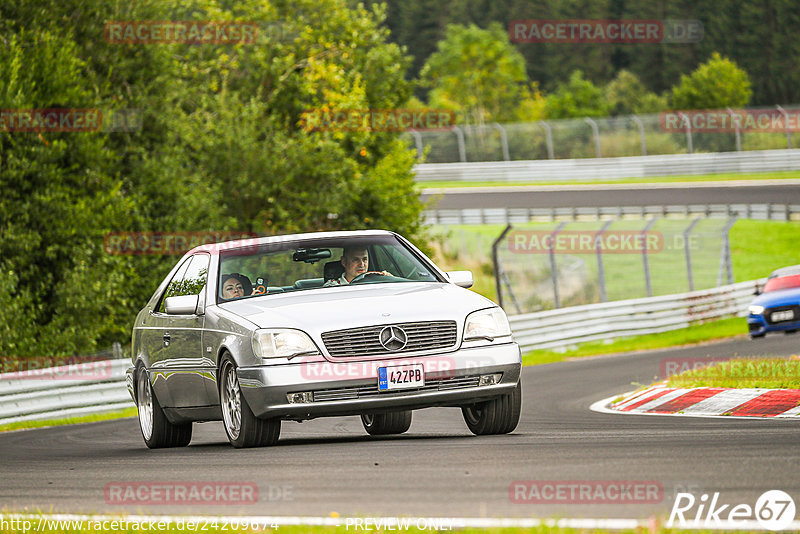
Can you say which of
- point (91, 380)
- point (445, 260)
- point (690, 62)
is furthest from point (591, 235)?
point (690, 62)

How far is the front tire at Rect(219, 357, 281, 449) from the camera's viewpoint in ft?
29.0

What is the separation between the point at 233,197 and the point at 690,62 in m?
75.0

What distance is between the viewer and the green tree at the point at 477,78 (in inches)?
3526

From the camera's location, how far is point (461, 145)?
56375 millimetres

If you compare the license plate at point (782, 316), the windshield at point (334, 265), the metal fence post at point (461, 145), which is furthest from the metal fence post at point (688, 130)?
the windshield at point (334, 265)

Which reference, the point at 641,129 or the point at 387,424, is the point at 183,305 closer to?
the point at 387,424

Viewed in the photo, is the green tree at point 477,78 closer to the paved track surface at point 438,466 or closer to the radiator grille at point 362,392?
the paved track surface at point 438,466

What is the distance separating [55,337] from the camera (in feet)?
82.6

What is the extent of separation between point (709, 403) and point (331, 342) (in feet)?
14.7

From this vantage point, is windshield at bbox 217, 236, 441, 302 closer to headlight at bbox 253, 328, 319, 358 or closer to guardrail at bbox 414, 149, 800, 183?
headlight at bbox 253, 328, 319, 358

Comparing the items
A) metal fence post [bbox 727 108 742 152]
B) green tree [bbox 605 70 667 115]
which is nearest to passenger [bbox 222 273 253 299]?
metal fence post [bbox 727 108 742 152]

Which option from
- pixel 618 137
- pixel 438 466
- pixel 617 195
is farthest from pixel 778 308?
pixel 618 137

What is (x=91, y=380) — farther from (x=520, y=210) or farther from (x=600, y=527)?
(x=520, y=210)

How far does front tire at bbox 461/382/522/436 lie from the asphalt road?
112 ft
